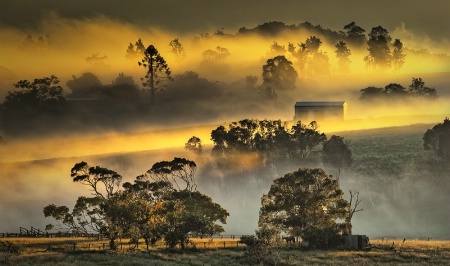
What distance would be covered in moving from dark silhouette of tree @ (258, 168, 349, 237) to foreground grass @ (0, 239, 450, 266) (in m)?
10.5

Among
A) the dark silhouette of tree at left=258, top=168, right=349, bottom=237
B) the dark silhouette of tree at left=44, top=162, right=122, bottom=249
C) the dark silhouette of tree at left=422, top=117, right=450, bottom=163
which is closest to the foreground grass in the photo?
the dark silhouette of tree at left=44, top=162, right=122, bottom=249

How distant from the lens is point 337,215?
421 feet

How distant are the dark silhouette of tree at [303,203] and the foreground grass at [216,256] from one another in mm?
10492

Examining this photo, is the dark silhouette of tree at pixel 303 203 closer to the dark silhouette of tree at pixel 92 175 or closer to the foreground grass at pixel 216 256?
the foreground grass at pixel 216 256

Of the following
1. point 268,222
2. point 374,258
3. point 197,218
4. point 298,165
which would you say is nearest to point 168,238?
point 197,218

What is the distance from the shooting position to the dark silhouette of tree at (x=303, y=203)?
128375mm

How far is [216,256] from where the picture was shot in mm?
106188

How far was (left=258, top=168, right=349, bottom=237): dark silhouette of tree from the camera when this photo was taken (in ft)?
421

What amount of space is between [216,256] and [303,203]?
2792 centimetres

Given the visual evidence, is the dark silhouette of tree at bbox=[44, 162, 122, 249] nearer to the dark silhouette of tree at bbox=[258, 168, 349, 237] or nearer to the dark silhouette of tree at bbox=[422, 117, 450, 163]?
the dark silhouette of tree at bbox=[258, 168, 349, 237]

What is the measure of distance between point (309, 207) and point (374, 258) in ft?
81.6

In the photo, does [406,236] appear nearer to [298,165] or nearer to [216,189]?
[298,165]

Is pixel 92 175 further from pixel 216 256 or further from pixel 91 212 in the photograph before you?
pixel 216 256

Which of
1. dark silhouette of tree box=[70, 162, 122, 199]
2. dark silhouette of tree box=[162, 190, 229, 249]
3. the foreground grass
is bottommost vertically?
the foreground grass
